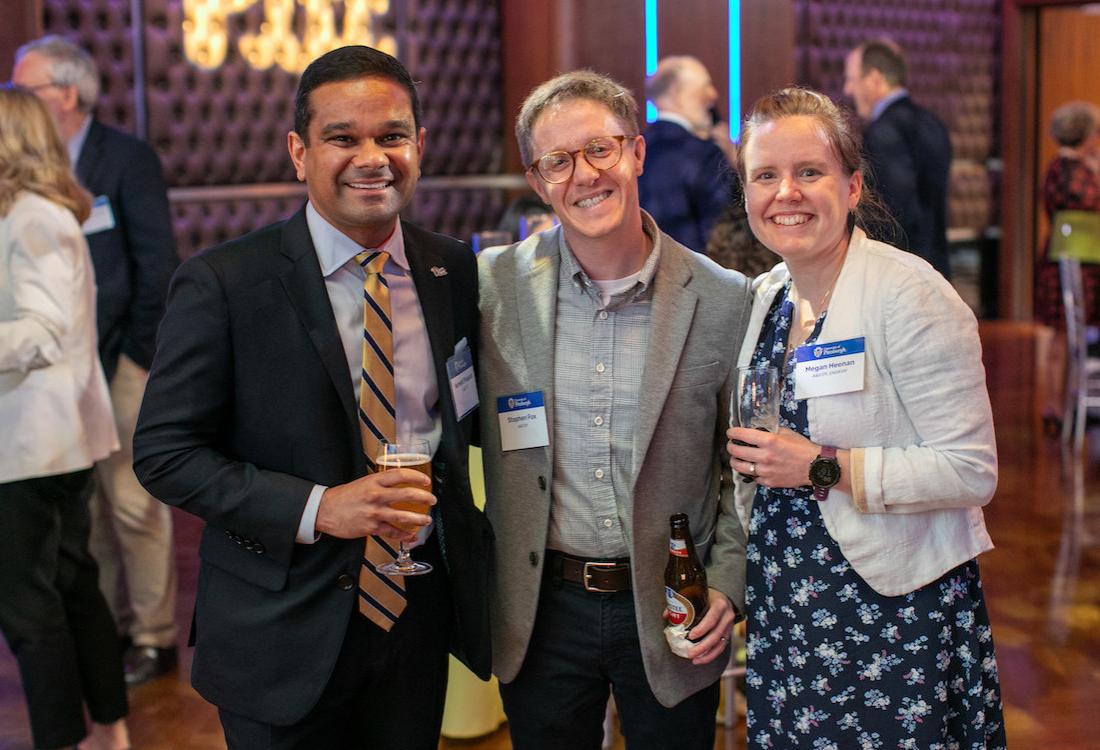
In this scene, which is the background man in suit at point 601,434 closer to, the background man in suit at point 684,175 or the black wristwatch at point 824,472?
the black wristwatch at point 824,472

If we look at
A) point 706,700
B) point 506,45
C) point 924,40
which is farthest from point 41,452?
point 924,40

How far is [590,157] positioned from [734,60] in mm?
6217

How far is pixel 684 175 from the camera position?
519 centimetres

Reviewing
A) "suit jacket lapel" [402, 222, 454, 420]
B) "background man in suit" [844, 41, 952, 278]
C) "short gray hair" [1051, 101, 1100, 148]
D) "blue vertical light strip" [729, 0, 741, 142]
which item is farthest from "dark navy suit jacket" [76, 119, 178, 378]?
"short gray hair" [1051, 101, 1100, 148]

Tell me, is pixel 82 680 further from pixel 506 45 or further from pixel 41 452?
pixel 506 45

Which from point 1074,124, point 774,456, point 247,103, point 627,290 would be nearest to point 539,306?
point 627,290

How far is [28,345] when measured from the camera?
3.02 metres

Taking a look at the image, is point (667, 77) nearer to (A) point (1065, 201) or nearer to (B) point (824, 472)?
(A) point (1065, 201)

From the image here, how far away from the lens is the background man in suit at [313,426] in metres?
1.88

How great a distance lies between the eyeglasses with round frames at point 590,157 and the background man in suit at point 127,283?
2.35 m

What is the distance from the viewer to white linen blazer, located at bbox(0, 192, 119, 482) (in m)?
3.04

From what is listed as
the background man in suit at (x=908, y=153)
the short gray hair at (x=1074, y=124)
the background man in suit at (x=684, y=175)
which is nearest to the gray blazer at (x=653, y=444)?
the background man in suit at (x=684, y=175)

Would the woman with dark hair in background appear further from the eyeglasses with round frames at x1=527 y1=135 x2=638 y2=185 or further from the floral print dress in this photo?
the eyeglasses with round frames at x1=527 y1=135 x2=638 y2=185

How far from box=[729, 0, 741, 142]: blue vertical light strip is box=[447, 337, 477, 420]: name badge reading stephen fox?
604 cm
